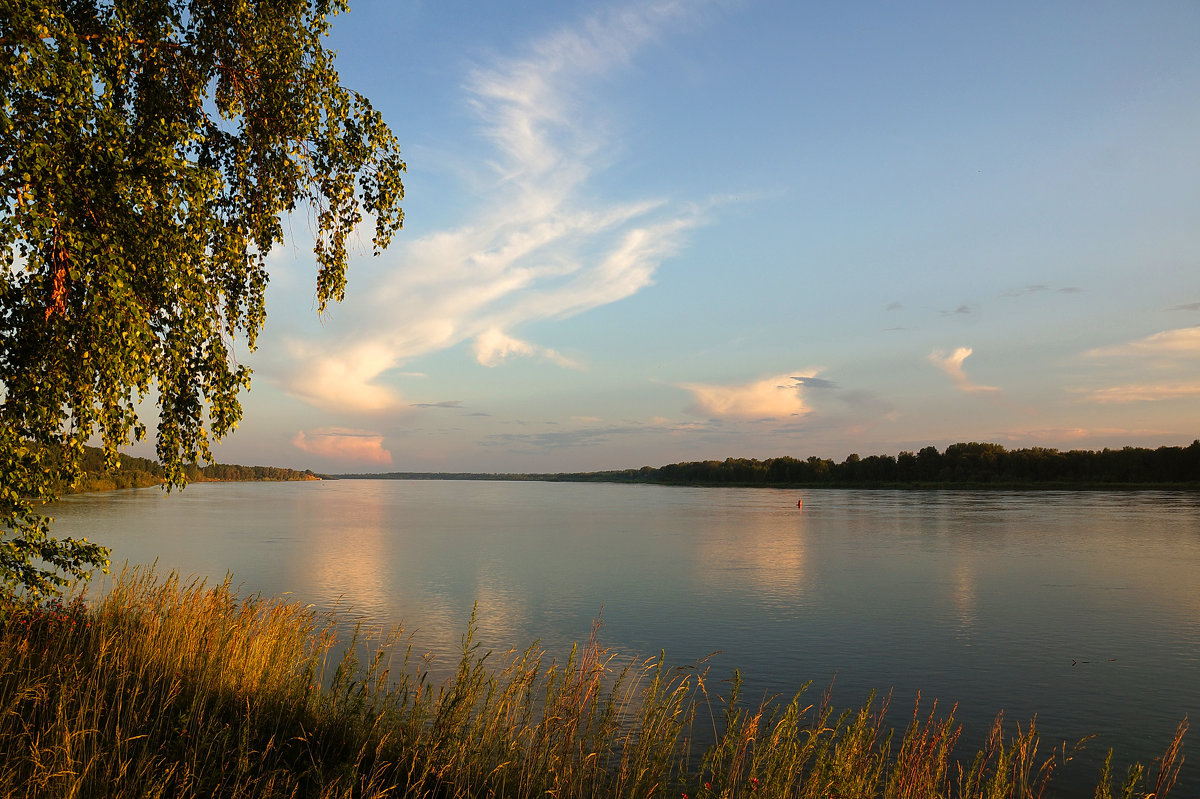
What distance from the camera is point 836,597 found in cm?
2875

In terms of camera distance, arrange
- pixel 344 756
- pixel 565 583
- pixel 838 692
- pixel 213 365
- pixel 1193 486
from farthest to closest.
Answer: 1. pixel 1193 486
2. pixel 565 583
3. pixel 838 692
4. pixel 213 365
5. pixel 344 756

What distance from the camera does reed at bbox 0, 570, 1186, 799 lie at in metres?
7.58

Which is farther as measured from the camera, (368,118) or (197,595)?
(197,595)

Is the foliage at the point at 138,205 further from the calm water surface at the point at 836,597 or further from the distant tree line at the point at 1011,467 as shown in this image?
the distant tree line at the point at 1011,467

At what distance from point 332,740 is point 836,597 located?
23.4 metres

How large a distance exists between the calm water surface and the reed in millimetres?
4391

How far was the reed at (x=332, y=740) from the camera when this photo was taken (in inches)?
298

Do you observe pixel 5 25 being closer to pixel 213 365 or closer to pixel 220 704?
pixel 213 365

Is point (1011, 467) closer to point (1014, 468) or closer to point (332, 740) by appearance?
point (1014, 468)

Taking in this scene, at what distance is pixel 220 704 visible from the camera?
9492 millimetres

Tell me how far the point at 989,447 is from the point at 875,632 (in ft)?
547

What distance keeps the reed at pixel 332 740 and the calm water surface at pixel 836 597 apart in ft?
14.4

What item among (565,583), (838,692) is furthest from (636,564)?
(838,692)

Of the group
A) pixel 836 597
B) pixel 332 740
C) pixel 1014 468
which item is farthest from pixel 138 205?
pixel 1014 468
